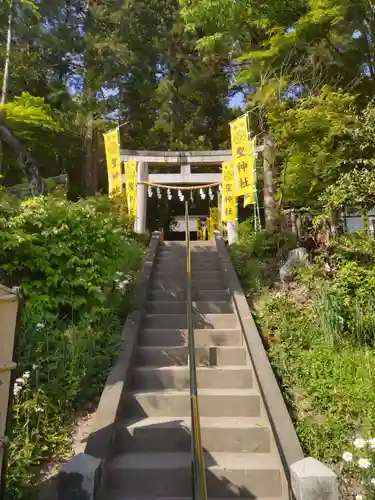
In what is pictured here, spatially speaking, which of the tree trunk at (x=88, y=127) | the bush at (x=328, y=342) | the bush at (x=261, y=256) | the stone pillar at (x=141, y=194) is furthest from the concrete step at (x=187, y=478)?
the tree trunk at (x=88, y=127)

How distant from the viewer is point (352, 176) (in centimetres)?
610

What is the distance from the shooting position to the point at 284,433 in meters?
3.52

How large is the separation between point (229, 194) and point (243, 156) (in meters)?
1.25

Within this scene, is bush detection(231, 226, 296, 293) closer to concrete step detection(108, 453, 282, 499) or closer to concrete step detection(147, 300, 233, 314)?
concrete step detection(147, 300, 233, 314)

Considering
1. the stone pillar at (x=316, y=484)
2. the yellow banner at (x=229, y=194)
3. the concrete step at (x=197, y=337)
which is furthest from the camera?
the yellow banner at (x=229, y=194)

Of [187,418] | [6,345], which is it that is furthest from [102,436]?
[6,345]

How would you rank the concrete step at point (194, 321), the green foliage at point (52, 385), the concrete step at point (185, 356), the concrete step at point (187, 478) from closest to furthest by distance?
the green foliage at point (52, 385), the concrete step at point (187, 478), the concrete step at point (185, 356), the concrete step at point (194, 321)

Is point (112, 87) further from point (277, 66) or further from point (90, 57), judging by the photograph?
point (277, 66)

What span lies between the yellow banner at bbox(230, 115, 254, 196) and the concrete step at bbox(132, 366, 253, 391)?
6.24 m

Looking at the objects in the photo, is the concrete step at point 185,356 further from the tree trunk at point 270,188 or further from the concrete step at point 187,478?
the tree trunk at point 270,188

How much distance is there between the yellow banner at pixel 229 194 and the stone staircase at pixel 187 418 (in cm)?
533

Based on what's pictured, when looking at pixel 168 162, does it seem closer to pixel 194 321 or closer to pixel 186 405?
pixel 194 321

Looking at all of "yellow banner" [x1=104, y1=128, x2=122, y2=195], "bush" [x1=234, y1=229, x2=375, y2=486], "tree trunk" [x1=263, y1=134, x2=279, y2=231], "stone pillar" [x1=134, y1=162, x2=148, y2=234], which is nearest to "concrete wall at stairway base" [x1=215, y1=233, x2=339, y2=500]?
"bush" [x1=234, y1=229, x2=375, y2=486]

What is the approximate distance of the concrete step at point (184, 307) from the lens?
19.6 ft
